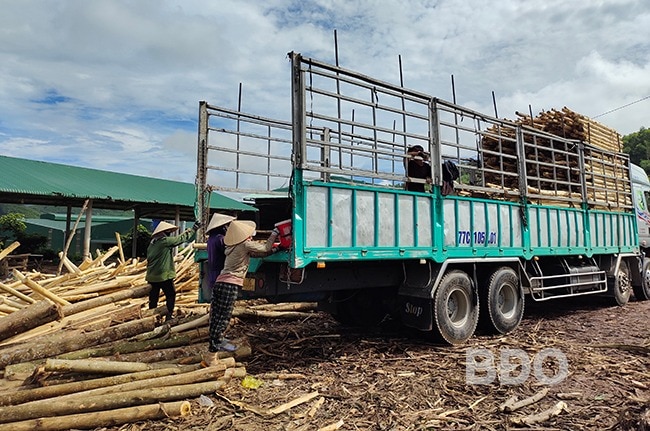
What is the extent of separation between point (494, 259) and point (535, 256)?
47.6 inches

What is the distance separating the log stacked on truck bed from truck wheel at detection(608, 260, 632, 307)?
1.35 m

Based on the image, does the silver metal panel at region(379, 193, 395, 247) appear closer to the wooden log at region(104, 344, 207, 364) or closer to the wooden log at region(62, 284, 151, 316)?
the wooden log at region(104, 344, 207, 364)

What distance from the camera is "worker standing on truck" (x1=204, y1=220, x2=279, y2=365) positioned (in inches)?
→ 191

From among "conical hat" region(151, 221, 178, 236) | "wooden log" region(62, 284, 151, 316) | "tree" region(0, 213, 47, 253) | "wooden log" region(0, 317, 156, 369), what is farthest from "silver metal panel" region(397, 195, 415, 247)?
"tree" region(0, 213, 47, 253)

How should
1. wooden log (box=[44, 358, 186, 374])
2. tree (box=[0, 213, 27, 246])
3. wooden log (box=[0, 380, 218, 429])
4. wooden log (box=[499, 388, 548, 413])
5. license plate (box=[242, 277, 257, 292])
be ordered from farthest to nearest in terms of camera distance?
tree (box=[0, 213, 27, 246]) → license plate (box=[242, 277, 257, 292]) → wooden log (box=[44, 358, 186, 374]) → wooden log (box=[499, 388, 548, 413]) → wooden log (box=[0, 380, 218, 429])

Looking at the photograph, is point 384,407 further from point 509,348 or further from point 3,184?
point 3,184

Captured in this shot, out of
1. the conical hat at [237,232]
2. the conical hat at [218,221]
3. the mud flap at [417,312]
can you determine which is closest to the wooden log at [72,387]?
the conical hat at [237,232]

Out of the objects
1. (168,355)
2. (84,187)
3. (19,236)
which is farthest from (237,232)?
(19,236)

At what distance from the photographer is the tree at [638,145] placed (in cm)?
5281

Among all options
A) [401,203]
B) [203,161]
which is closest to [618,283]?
[401,203]

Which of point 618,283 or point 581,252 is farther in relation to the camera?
point 618,283

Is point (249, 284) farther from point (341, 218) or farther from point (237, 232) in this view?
point (341, 218)

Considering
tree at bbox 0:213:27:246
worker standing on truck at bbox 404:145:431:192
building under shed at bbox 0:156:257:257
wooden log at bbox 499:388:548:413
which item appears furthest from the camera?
tree at bbox 0:213:27:246

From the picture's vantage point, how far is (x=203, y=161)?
626cm
